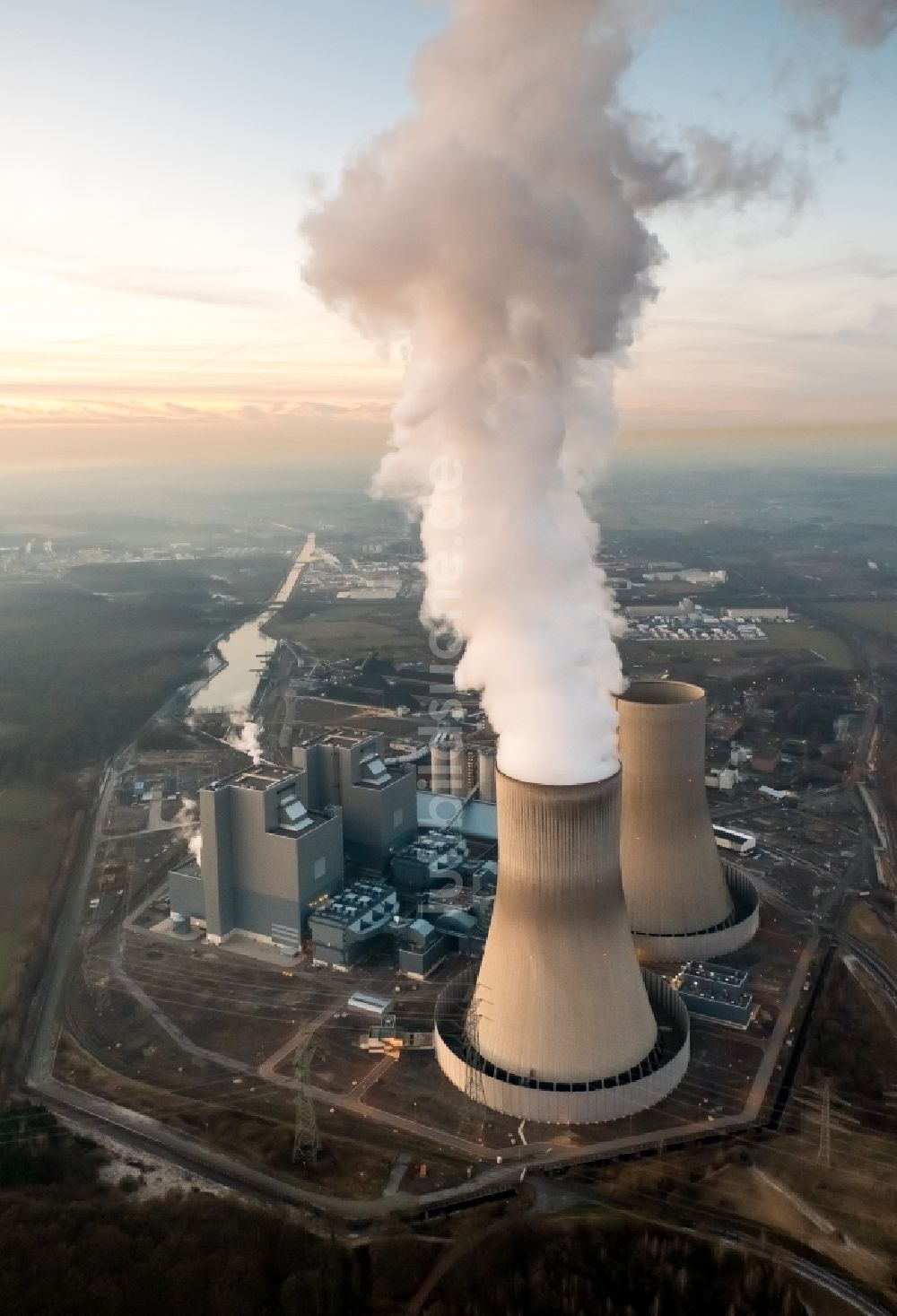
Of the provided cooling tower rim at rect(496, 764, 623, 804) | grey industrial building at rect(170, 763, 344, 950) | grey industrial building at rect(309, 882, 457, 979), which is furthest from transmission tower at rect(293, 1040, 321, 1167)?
cooling tower rim at rect(496, 764, 623, 804)

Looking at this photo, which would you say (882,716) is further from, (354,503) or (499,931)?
(354,503)

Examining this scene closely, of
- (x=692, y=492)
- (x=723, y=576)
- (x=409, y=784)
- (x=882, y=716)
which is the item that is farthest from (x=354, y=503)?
(x=409, y=784)

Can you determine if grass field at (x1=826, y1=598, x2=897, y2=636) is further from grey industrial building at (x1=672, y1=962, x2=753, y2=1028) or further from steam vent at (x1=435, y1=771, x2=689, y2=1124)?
steam vent at (x1=435, y1=771, x2=689, y2=1124)

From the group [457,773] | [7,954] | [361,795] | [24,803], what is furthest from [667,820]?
[24,803]

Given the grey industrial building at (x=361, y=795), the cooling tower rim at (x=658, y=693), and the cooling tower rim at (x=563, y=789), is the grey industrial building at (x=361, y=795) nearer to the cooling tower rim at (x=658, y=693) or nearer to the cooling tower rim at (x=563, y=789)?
the cooling tower rim at (x=658, y=693)

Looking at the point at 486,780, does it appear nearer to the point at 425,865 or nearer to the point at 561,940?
the point at 425,865
